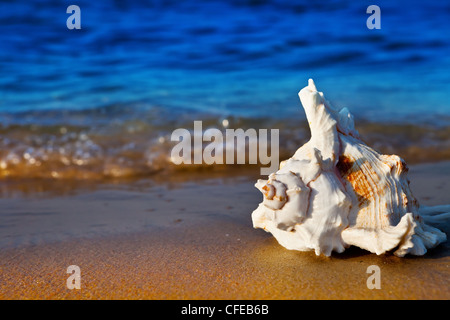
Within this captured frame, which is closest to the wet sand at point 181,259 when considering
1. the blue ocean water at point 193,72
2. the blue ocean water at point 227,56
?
the blue ocean water at point 193,72

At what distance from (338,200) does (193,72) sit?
6.51 meters

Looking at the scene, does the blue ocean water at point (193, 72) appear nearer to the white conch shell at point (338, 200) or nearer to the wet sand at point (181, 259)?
the wet sand at point (181, 259)

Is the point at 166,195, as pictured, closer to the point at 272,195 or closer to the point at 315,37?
the point at 272,195

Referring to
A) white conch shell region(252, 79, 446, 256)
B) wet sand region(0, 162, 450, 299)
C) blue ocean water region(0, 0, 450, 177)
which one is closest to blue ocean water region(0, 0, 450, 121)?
blue ocean water region(0, 0, 450, 177)

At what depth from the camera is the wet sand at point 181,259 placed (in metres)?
1.56

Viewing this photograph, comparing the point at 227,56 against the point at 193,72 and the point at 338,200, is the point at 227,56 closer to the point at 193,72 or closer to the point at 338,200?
the point at 193,72

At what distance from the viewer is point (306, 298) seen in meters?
1.50

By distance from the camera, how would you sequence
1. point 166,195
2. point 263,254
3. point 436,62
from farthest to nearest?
point 436,62 < point 166,195 < point 263,254

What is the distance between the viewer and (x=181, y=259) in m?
1.89

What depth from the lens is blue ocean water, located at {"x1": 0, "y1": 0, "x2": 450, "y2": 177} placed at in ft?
14.9

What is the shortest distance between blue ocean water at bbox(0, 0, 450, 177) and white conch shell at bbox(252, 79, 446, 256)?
2.46 meters

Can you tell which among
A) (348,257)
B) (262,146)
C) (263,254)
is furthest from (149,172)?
(348,257)

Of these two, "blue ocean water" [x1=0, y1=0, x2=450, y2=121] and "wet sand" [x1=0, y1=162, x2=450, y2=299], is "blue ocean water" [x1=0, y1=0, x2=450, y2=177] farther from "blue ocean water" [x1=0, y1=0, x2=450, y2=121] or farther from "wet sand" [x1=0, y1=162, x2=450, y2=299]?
"wet sand" [x1=0, y1=162, x2=450, y2=299]
